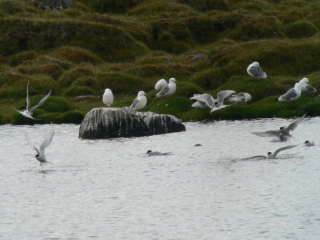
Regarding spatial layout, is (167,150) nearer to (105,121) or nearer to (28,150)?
(105,121)

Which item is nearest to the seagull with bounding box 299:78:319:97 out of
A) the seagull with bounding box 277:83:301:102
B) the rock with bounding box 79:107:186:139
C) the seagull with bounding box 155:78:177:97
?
the seagull with bounding box 277:83:301:102

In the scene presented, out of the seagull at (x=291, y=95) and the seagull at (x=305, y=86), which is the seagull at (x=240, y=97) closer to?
the seagull at (x=291, y=95)

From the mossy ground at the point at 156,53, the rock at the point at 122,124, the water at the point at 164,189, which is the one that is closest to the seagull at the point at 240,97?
the mossy ground at the point at 156,53

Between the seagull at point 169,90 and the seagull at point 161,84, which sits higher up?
the seagull at point 161,84

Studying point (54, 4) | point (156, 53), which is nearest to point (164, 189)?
point (156, 53)

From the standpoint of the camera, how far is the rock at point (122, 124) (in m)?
24.9

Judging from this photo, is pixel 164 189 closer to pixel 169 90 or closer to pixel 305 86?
pixel 169 90

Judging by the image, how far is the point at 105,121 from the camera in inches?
989

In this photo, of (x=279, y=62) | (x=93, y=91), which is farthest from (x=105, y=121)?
(x=279, y=62)

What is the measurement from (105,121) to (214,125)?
6049mm

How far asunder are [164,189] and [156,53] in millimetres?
29960

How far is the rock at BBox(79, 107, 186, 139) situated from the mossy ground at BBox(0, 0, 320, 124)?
3.26 metres

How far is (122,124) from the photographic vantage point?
83.2 ft

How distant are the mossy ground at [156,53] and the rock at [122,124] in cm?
326
